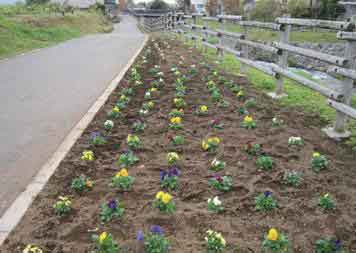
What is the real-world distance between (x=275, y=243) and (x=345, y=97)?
2.86 meters

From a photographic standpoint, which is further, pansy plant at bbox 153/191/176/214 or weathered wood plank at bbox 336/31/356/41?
weathered wood plank at bbox 336/31/356/41

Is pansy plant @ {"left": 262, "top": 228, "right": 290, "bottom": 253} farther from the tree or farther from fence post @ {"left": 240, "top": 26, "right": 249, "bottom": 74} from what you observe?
the tree

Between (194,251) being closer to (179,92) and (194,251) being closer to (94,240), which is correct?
(94,240)

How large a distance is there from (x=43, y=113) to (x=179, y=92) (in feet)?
8.02

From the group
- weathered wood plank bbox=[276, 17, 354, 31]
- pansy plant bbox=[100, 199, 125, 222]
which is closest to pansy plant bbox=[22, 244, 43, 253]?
pansy plant bbox=[100, 199, 125, 222]

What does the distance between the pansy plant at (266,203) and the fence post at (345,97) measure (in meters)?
2.06

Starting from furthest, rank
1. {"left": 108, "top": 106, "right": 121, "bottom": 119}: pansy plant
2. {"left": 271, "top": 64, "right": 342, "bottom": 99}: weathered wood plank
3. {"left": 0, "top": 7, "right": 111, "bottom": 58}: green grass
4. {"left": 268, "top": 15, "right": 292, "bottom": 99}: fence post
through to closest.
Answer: {"left": 0, "top": 7, "right": 111, "bottom": 58}: green grass < {"left": 268, "top": 15, "right": 292, "bottom": 99}: fence post < {"left": 108, "top": 106, "right": 121, "bottom": 119}: pansy plant < {"left": 271, "top": 64, "right": 342, "bottom": 99}: weathered wood plank

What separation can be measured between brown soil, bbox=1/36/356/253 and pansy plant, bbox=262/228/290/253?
81 mm

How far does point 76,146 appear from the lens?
4508 millimetres

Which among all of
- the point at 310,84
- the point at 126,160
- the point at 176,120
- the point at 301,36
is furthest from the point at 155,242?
the point at 301,36

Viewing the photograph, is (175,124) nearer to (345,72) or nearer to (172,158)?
(172,158)

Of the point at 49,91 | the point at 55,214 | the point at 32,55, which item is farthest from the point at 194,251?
the point at 32,55

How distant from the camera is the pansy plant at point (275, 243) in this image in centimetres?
247

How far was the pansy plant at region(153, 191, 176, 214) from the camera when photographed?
9.76 feet
